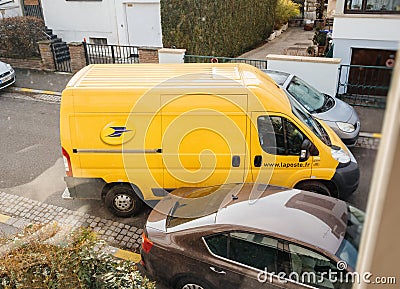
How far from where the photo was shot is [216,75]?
20.3ft

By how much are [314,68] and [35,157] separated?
23.9ft

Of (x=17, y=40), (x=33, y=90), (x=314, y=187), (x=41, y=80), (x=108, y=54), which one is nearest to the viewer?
(x=314, y=187)

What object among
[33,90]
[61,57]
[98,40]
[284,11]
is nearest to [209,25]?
[98,40]

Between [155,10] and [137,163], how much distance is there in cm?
1129

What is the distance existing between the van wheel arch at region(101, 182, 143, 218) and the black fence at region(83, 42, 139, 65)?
26.1 feet

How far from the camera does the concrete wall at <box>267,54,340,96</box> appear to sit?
10359mm

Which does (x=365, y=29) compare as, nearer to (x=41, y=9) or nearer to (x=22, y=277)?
(x=22, y=277)

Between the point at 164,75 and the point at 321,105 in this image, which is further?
the point at 321,105

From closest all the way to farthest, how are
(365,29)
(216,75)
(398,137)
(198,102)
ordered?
1. (398,137)
2. (198,102)
3. (216,75)
4. (365,29)

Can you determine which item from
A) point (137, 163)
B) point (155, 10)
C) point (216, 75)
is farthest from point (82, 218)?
point (155, 10)

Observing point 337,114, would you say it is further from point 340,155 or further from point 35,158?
point 35,158

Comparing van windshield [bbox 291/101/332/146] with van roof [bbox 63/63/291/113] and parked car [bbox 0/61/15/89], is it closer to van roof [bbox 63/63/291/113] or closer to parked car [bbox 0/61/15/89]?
van roof [bbox 63/63/291/113]

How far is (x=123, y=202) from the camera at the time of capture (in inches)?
252

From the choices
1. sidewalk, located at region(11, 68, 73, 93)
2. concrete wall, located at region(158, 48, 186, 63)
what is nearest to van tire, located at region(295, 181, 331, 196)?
concrete wall, located at region(158, 48, 186, 63)
